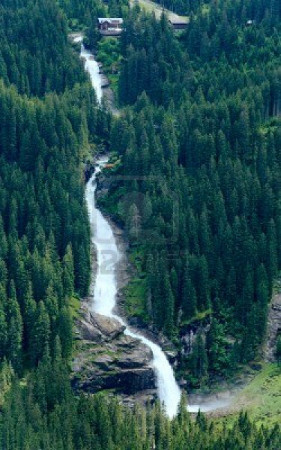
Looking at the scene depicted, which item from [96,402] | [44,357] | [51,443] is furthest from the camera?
[44,357]

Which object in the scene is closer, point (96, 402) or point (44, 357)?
point (96, 402)

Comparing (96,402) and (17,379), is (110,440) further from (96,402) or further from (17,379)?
(17,379)

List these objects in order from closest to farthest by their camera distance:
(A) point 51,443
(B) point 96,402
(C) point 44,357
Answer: (A) point 51,443 → (B) point 96,402 → (C) point 44,357

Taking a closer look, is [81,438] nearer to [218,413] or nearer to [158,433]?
[158,433]

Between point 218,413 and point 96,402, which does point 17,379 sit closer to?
point 96,402

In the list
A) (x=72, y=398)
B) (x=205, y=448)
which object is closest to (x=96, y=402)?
(x=72, y=398)

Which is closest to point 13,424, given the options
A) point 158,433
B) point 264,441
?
point 158,433

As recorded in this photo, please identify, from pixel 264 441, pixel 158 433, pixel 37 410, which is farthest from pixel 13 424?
pixel 264 441

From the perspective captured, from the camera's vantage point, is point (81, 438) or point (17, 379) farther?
point (17, 379)
